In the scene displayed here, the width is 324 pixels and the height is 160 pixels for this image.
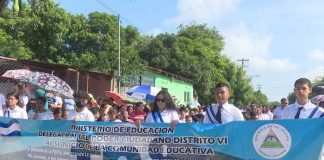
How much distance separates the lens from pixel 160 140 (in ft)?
22.0

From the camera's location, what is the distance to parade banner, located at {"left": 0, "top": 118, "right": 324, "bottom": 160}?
6035 mm

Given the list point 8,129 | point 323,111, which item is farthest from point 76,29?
point 323,111

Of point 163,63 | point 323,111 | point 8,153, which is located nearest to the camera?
point 323,111

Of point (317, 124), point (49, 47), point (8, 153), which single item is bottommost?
point (8, 153)

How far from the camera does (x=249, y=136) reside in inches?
245

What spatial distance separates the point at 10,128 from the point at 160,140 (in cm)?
257

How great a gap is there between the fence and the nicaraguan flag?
7776 mm

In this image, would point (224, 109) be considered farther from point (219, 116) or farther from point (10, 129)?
point (10, 129)

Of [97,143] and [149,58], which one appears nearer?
[97,143]

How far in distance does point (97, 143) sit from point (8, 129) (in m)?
1.65

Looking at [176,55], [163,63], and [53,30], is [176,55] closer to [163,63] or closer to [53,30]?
[163,63]

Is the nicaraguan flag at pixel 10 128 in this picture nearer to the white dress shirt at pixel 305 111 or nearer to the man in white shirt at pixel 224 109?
the man in white shirt at pixel 224 109

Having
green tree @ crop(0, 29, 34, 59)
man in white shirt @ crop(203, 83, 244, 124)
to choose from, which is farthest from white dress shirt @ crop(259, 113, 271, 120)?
green tree @ crop(0, 29, 34, 59)

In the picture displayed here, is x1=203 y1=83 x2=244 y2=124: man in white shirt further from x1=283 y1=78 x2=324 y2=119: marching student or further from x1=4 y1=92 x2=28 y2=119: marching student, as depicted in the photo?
x1=4 y1=92 x2=28 y2=119: marching student
